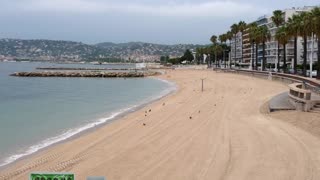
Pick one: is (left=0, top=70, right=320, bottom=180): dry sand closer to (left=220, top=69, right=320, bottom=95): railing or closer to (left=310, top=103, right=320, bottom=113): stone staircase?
(left=310, top=103, right=320, bottom=113): stone staircase

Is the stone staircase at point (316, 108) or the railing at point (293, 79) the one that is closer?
the stone staircase at point (316, 108)

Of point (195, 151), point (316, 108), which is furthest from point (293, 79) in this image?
point (195, 151)

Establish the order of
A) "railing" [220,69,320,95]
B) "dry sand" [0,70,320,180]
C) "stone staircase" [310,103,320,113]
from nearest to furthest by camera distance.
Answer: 1. "dry sand" [0,70,320,180]
2. "stone staircase" [310,103,320,113]
3. "railing" [220,69,320,95]

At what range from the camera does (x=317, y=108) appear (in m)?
21.6

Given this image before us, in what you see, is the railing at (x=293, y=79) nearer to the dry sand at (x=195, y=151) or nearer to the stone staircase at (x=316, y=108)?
the stone staircase at (x=316, y=108)

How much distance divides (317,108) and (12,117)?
19171 millimetres

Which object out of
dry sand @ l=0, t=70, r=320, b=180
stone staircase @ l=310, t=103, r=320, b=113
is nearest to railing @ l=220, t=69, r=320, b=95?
stone staircase @ l=310, t=103, r=320, b=113

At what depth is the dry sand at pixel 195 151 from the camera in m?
12.0

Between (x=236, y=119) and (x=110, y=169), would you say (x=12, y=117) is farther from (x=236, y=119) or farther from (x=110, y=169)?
(x=110, y=169)

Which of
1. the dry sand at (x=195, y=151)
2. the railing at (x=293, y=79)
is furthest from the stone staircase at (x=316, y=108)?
the railing at (x=293, y=79)

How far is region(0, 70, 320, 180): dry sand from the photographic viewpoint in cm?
1202

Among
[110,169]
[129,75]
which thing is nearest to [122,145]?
[110,169]

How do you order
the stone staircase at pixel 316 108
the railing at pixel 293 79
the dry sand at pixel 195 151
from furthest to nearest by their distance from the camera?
1. the railing at pixel 293 79
2. the stone staircase at pixel 316 108
3. the dry sand at pixel 195 151

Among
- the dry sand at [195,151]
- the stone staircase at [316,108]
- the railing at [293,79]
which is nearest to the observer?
the dry sand at [195,151]
